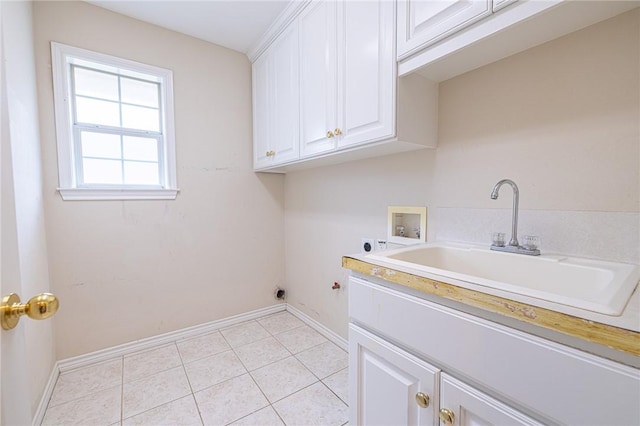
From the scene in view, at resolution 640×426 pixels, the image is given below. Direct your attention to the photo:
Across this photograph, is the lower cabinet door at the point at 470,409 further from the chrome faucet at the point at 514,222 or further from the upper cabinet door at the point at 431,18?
the upper cabinet door at the point at 431,18

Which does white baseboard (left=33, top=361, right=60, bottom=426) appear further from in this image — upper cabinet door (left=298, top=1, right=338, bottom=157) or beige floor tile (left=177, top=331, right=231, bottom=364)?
upper cabinet door (left=298, top=1, right=338, bottom=157)

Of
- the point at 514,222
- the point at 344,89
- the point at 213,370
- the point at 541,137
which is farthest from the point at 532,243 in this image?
the point at 213,370

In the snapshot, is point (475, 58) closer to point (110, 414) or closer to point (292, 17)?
point (292, 17)

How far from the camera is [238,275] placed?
2.46 m

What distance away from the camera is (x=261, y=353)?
1966 millimetres

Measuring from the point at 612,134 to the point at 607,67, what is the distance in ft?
A: 0.73

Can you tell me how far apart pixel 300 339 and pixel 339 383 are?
59 cm

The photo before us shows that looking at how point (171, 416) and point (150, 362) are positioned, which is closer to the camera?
point (171, 416)

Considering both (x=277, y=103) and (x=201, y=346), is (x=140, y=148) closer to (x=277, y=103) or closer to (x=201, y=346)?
(x=277, y=103)

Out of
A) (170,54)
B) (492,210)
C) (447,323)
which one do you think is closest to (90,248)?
(170,54)

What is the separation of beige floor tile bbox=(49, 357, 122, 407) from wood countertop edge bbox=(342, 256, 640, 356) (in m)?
1.94

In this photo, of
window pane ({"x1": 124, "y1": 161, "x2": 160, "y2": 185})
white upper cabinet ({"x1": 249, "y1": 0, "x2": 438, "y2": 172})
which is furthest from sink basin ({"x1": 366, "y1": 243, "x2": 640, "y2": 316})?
window pane ({"x1": 124, "y1": 161, "x2": 160, "y2": 185})

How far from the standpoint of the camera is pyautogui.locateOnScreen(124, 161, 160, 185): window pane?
204 centimetres

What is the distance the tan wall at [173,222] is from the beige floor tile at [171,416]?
78 cm
